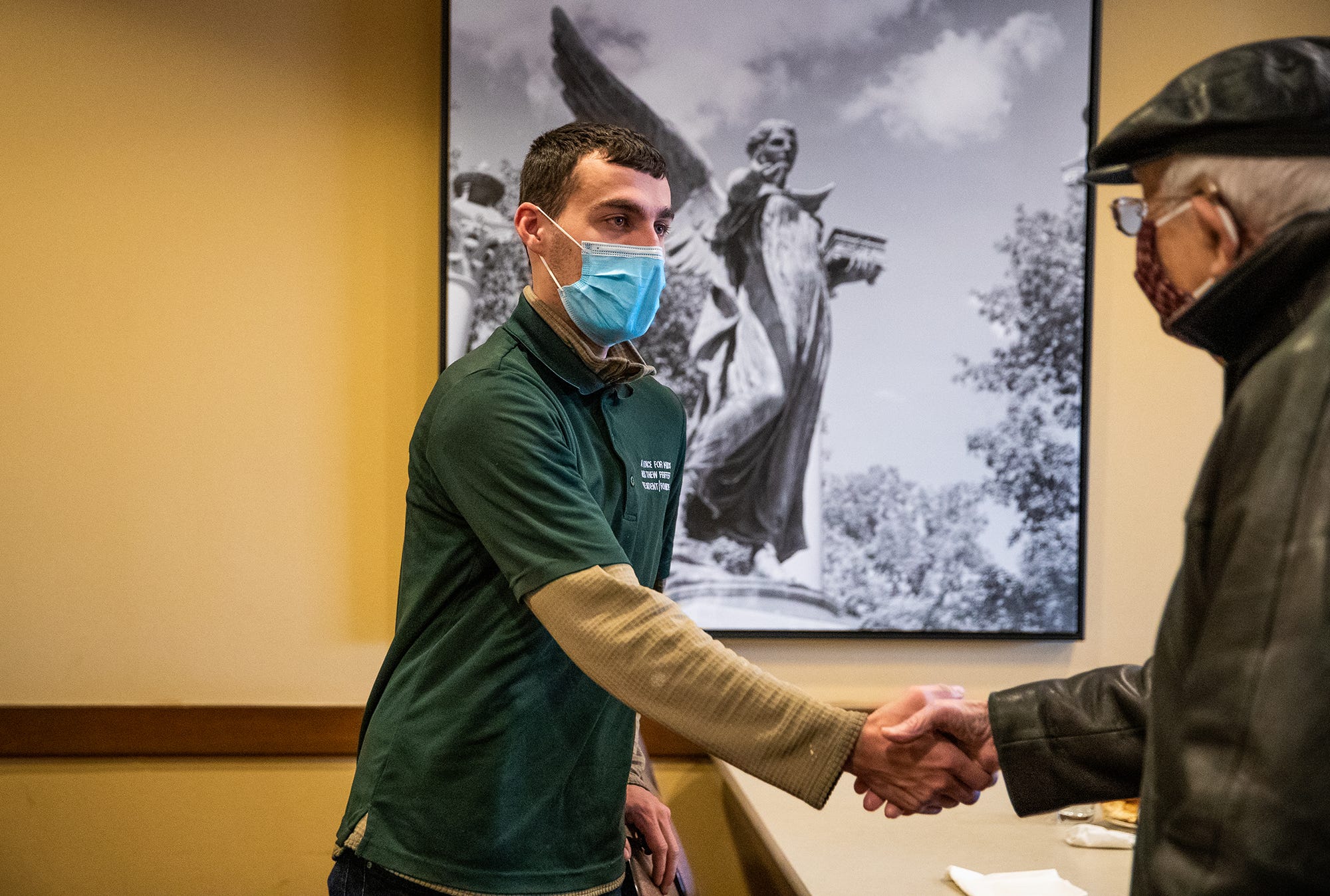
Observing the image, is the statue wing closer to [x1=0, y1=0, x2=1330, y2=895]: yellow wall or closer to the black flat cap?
[x1=0, y1=0, x2=1330, y2=895]: yellow wall

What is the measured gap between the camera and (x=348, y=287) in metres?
2.65

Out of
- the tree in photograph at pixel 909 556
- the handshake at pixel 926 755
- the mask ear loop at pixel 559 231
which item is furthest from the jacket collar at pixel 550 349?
the tree in photograph at pixel 909 556

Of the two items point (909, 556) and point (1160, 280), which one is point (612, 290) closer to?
point (1160, 280)

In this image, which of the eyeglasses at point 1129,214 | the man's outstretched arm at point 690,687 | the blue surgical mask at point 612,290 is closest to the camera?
the eyeglasses at point 1129,214

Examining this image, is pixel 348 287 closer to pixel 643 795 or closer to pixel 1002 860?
pixel 643 795

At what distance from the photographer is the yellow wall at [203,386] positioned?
2.61 m

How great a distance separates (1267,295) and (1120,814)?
1446mm

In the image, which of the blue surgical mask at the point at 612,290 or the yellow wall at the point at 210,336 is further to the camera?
the yellow wall at the point at 210,336

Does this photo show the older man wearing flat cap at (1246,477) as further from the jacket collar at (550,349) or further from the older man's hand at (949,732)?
the jacket collar at (550,349)

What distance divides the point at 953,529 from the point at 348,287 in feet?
5.44

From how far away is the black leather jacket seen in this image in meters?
0.74

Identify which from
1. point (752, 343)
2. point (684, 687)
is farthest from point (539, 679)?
point (752, 343)

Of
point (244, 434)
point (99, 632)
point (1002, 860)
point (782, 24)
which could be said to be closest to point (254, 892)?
point (99, 632)

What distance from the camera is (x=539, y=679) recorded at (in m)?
1.37
